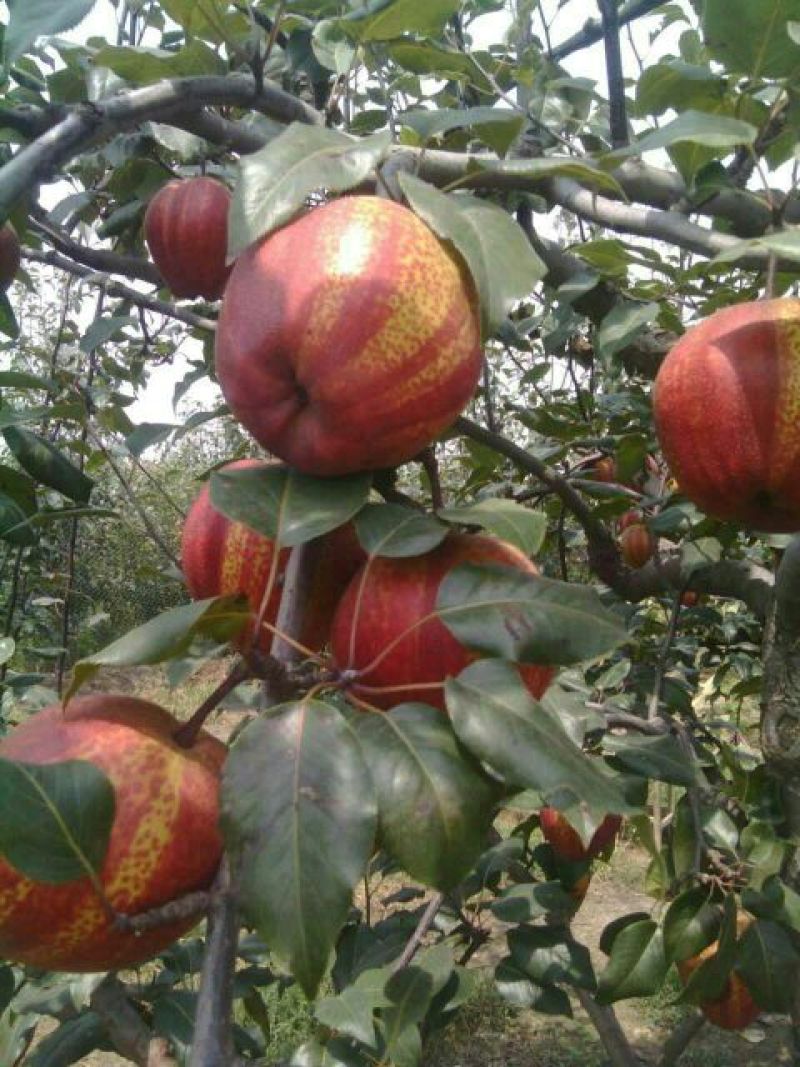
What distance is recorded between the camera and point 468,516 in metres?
0.76

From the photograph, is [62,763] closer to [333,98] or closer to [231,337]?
[231,337]

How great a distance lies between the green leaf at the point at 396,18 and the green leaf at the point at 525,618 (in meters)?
0.60

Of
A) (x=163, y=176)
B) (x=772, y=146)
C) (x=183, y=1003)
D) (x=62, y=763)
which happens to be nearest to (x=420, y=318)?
(x=62, y=763)

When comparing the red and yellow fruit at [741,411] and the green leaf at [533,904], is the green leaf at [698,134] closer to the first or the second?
the red and yellow fruit at [741,411]

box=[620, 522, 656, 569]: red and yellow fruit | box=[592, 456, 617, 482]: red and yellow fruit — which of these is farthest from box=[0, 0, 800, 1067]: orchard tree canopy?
box=[620, 522, 656, 569]: red and yellow fruit

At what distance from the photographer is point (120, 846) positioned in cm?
62

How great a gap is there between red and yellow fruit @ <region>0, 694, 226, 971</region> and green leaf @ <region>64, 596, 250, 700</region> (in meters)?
Answer: 0.05

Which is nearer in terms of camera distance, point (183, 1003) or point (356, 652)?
point (356, 652)

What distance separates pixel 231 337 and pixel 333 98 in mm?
595

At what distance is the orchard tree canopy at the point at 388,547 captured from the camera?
0.58 meters

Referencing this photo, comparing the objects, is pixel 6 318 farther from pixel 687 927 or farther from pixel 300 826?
pixel 687 927

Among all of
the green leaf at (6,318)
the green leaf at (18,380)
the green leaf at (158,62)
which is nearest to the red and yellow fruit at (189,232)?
the green leaf at (6,318)

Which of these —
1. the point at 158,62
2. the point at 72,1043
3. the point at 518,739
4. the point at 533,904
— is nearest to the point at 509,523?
the point at 518,739

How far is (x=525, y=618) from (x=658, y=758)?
69 centimetres
